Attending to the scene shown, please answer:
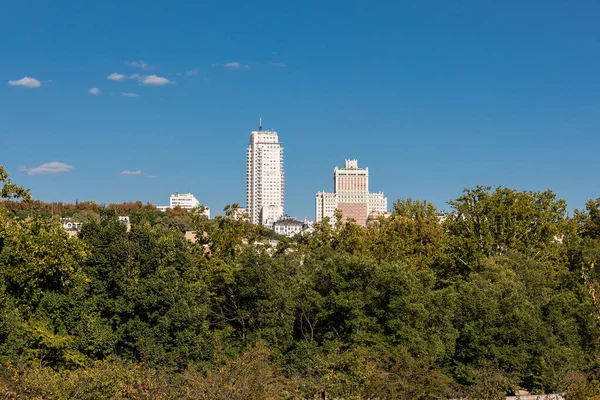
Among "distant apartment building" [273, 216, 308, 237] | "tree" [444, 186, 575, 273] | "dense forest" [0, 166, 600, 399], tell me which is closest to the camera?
"dense forest" [0, 166, 600, 399]

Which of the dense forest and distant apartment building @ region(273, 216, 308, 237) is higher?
distant apartment building @ region(273, 216, 308, 237)

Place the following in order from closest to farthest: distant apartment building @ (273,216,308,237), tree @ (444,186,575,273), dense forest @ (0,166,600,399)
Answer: dense forest @ (0,166,600,399), tree @ (444,186,575,273), distant apartment building @ (273,216,308,237)

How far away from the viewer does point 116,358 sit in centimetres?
1953

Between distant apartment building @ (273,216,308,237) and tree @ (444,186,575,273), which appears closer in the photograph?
tree @ (444,186,575,273)

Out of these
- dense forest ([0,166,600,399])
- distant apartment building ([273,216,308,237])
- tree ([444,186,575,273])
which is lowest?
dense forest ([0,166,600,399])

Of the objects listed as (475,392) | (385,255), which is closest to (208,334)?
(475,392)

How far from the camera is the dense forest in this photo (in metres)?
17.9

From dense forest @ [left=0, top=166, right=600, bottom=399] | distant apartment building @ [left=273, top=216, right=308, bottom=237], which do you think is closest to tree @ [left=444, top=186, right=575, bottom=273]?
dense forest @ [left=0, top=166, right=600, bottom=399]

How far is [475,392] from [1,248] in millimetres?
15046

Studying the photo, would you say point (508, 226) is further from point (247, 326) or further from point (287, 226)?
point (287, 226)

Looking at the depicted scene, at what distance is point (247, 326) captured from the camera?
23344 millimetres

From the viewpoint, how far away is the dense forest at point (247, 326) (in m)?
17.9

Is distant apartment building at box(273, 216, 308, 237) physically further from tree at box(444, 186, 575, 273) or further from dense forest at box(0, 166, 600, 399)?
dense forest at box(0, 166, 600, 399)

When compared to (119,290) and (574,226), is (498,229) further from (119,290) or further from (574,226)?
(119,290)
